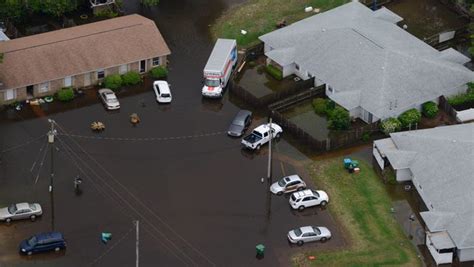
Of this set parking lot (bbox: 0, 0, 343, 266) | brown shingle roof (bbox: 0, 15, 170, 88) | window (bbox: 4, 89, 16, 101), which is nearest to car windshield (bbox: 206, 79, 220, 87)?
parking lot (bbox: 0, 0, 343, 266)

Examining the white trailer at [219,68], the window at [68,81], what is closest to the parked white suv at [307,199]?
the white trailer at [219,68]

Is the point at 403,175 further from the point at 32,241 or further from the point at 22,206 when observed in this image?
the point at 22,206

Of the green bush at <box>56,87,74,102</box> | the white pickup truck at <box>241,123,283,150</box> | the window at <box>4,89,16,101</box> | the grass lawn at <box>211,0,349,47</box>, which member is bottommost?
the white pickup truck at <box>241,123,283,150</box>

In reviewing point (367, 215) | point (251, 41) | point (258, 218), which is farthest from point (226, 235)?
point (251, 41)

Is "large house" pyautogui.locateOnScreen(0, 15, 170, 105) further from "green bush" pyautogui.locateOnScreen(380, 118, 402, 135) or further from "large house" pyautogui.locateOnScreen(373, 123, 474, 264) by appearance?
"large house" pyautogui.locateOnScreen(373, 123, 474, 264)

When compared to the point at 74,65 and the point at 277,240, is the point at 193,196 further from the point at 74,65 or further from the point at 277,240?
the point at 74,65

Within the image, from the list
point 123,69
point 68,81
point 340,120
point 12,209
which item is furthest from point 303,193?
point 68,81
